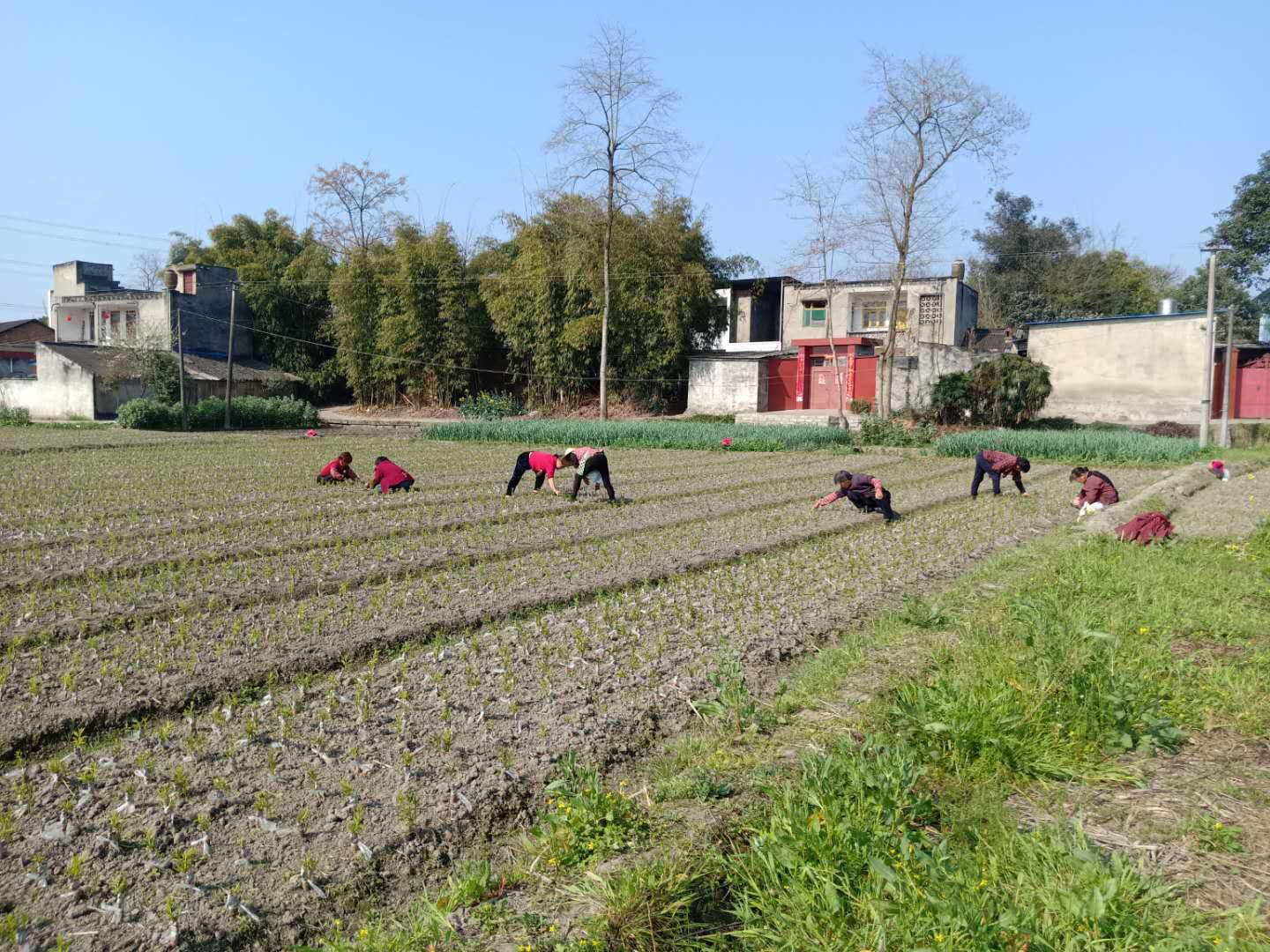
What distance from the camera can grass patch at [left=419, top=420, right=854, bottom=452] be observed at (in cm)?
2888

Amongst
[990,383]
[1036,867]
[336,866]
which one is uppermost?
[990,383]

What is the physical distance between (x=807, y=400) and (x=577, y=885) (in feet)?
125

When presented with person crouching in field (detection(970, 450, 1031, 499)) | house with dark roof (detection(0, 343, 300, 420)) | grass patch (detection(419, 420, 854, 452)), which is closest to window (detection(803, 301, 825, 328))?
grass patch (detection(419, 420, 854, 452))

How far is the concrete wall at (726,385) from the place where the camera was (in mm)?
39219

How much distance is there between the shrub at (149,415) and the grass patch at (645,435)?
30.5 ft

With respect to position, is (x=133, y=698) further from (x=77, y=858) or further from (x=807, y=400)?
(x=807, y=400)

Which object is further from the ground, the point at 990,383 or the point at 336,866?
the point at 990,383

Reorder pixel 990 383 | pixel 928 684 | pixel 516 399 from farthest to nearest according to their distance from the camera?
1. pixel 516 399
2. pixel 990 383
3. pixel 928 684

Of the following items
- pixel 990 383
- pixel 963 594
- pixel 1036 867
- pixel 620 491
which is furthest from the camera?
pixel 990 383

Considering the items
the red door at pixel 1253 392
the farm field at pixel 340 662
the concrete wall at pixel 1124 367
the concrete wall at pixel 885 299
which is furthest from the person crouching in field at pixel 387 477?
the red door at pixel 1253 392

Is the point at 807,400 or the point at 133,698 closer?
the point at 133,698

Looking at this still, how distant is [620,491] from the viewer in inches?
661

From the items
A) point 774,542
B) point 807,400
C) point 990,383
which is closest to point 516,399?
point 807,400

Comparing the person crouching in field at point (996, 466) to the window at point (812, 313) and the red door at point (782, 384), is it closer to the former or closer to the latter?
the red door at point (782, 384)
